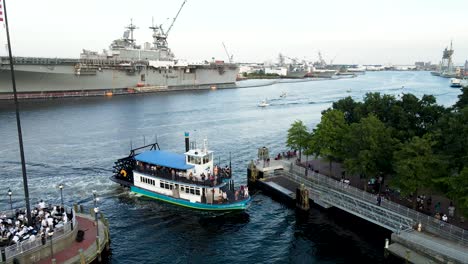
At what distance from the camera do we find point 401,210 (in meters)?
31.9

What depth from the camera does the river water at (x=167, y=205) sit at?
100 ft

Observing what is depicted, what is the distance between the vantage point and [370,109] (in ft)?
153

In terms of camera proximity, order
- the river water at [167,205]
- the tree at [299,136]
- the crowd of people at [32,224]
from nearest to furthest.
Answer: the crowd of people at [32,224]
the river water at [167,205]
the tree at [299,136]

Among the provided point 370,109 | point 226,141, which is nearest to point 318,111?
point 226,141

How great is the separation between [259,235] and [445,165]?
16.5 m

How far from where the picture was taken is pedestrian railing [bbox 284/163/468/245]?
27.2 metres

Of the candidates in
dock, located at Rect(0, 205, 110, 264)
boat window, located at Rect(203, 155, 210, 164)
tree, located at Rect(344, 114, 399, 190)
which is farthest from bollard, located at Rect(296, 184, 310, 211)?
dock, located at Rect(0, 205, 110, 264)

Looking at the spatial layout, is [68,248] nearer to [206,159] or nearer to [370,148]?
[206,159]

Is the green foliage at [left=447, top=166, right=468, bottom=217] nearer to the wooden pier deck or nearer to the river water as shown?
the river water

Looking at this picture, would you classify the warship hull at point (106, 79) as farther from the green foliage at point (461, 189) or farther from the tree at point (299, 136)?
the green foliage at point (461, 189)

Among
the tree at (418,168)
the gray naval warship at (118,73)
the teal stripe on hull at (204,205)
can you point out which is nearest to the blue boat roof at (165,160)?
the teal stripe on hull at (204,205)

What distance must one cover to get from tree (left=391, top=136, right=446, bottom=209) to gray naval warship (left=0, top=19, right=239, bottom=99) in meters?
111

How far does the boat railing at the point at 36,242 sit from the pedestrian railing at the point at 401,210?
83.4 ft

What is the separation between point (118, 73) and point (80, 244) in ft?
408
